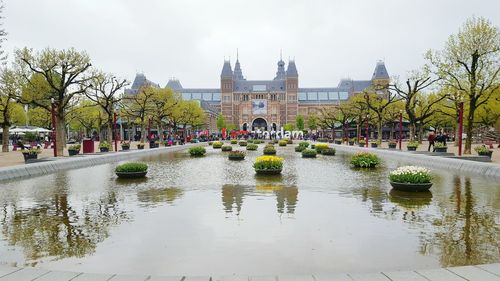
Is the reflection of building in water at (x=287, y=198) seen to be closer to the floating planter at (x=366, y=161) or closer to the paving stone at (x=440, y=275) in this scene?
the paving stone at (x=440, y=275)

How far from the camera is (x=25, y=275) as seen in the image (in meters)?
5.04

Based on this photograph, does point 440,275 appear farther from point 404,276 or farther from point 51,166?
point 51,166

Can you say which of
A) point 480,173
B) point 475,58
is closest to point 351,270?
point 480,173

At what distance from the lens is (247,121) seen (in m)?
138

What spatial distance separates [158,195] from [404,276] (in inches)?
323

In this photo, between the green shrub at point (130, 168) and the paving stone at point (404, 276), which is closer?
the paving stone at point (404, 276)

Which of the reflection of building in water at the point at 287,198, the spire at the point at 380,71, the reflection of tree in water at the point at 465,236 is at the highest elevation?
the spire at the point at 380,71

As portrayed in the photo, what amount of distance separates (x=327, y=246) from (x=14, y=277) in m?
4.68

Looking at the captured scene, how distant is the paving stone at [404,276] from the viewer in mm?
4871

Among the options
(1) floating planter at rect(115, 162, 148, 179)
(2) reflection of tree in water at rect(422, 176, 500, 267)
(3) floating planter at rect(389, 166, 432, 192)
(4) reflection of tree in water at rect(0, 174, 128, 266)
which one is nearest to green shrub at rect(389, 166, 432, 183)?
(3) floating planter at rect(389, 166, 432, 192)

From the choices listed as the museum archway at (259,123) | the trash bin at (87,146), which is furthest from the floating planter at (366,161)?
the museum archway at (259,123)

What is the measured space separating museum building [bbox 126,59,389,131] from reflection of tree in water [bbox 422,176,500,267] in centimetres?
12408

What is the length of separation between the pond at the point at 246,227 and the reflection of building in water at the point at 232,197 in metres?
0.03

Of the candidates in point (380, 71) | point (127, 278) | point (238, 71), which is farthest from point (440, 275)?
point (238, 71)
